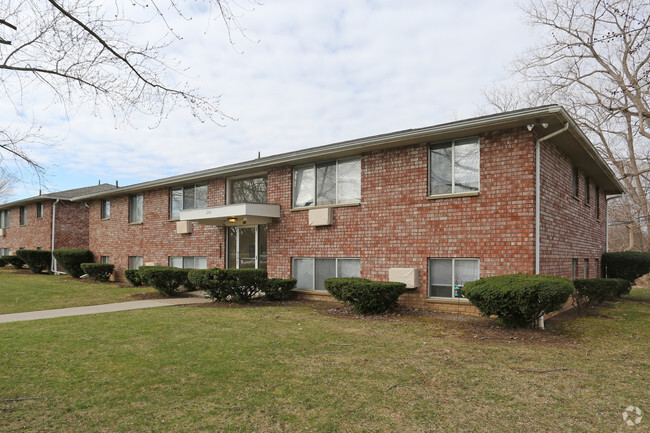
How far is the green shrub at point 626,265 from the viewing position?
15555 millimetres

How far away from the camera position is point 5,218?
32.3 metres

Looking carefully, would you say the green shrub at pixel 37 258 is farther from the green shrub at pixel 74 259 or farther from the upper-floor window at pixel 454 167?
the upper-floor window at pixel 454 167

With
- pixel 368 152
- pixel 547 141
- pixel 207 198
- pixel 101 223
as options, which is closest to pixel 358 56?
pixel 368 152

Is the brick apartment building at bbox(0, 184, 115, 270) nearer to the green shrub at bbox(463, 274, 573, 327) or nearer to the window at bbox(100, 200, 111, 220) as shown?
the window at bbox(100, 200, 111, 220)

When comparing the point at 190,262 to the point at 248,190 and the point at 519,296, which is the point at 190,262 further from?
the point at 519,296

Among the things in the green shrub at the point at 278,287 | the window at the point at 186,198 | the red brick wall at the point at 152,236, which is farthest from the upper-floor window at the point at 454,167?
the window at the point at 186,198

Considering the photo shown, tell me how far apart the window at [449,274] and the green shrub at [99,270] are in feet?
49.2

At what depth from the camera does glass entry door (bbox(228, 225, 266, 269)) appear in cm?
1441

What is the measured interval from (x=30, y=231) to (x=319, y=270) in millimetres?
24277

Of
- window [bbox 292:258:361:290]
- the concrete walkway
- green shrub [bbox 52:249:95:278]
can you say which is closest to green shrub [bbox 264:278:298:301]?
window [bbox 292:258:361:290]

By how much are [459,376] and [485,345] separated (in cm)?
182

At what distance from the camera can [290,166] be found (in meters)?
13.5

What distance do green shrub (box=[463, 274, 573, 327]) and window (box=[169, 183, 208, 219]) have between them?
37.0 ft

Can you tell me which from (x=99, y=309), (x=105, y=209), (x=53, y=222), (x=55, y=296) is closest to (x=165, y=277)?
(x=99, y=309)
